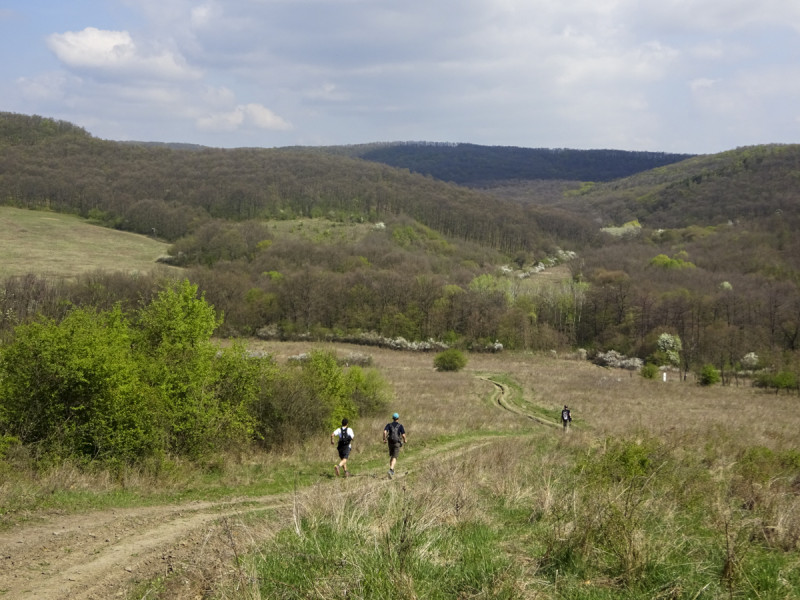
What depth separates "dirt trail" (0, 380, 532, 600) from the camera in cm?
668

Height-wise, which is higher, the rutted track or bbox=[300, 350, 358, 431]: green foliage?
bbox=[300, 350, 358, 431]: green foliage

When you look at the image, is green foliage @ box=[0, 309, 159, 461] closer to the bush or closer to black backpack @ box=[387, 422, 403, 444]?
black backpack @ box=[387, 422, 403, 444]

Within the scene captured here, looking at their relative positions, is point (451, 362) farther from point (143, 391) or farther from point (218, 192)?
point (218, 192)

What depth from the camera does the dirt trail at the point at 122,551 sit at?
6.68 m

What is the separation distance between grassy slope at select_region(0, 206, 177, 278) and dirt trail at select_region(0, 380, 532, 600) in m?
88.2

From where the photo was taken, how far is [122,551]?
814cm

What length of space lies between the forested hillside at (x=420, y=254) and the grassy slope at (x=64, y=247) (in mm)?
8678

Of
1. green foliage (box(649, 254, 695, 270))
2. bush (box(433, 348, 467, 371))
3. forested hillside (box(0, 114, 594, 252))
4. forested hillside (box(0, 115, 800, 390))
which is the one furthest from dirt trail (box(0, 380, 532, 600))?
forested hillside (box(0, 114, 594, 252))

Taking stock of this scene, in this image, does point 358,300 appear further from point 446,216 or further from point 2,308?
point 446,216

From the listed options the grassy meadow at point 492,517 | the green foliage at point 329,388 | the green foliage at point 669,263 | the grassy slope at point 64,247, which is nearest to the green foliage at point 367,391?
the green foliage at point 329,388

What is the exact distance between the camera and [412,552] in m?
5.84

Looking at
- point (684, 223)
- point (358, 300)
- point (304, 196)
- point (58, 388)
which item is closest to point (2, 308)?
point (358, 300)

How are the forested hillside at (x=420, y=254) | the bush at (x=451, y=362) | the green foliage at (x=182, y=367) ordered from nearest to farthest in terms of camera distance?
the green foliage at (x=182, y=367) → the bush at (x=451, y=362) → the forested hillside at (x=420, y=254)

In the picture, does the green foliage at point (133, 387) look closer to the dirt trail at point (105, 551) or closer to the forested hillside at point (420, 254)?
the dirt trail at point (105, 551)
